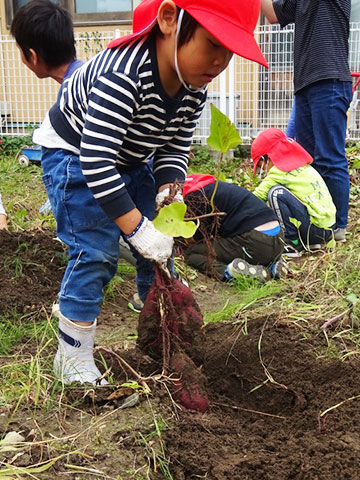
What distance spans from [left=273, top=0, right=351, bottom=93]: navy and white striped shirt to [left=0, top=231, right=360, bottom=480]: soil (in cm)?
198

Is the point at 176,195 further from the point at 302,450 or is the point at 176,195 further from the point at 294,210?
the point at 294,210

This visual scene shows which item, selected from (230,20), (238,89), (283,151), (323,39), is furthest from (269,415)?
(238,89)

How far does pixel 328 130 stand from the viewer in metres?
3.82

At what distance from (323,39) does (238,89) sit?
3809 mm

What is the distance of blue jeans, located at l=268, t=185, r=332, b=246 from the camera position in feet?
12.7

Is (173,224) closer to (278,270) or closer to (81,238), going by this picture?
(81,238)

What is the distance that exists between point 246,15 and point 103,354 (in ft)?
4.41

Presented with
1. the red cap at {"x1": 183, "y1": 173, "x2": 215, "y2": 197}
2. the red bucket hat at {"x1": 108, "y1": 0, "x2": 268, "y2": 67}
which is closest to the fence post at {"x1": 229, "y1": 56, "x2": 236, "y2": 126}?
the red cap at {"x1": 183, "y1": 173, "x2": 215, "y2": 197}

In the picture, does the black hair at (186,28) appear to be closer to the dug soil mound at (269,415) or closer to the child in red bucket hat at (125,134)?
the child in red bucket hat at (125,134)

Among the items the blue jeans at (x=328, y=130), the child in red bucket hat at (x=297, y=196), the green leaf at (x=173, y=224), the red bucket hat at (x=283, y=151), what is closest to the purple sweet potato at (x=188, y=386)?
the green leaf at (x=173, y=224)

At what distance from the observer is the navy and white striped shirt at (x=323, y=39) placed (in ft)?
12.2

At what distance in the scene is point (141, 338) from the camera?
212 cm

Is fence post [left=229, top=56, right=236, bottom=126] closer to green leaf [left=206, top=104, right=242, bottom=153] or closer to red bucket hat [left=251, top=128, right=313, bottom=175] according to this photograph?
red bucket hat [left=251, top=128, right=313, bottom=175]

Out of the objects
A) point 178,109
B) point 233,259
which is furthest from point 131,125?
point 233,259
